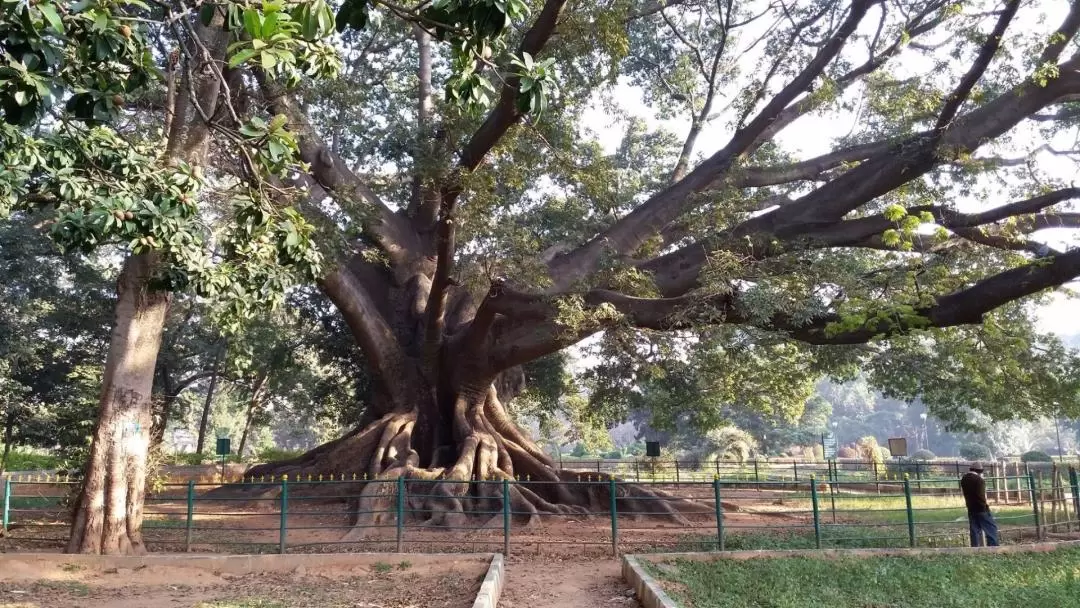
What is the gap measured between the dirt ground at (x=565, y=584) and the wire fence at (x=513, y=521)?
52 cm

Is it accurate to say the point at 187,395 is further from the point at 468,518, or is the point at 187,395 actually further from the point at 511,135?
the point at 511,135

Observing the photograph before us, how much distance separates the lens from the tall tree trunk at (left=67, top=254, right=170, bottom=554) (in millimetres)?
8438

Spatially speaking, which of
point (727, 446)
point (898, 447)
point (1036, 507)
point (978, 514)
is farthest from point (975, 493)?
point (727, 446)

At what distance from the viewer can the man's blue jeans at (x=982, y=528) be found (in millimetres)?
9461

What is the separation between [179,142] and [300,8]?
5.89 meters

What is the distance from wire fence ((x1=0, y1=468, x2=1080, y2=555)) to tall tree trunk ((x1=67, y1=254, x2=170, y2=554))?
633 mm

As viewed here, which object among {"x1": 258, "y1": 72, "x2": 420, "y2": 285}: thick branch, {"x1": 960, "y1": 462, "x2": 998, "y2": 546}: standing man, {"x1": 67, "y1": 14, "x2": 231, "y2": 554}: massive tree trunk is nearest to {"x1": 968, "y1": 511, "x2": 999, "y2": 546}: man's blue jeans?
{"x1": 960, "y1": 462, "x2": 998, "y2": 546}: standing man

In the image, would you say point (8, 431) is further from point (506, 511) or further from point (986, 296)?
point (986, 296)

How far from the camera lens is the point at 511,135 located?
10375mm

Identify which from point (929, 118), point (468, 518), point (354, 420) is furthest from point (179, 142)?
point (354, 420)

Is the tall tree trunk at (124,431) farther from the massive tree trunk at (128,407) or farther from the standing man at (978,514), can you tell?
the standing man at (978,514)

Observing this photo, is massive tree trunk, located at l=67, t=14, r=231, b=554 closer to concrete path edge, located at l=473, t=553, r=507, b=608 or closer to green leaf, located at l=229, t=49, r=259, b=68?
concrete path edge, located at l=473, t=553, r=507, b=608

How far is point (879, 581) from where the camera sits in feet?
24.2

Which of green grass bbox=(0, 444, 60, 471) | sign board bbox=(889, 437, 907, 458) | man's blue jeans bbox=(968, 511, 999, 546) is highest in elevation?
sign board bbox=(889, 437, 907, 458)
